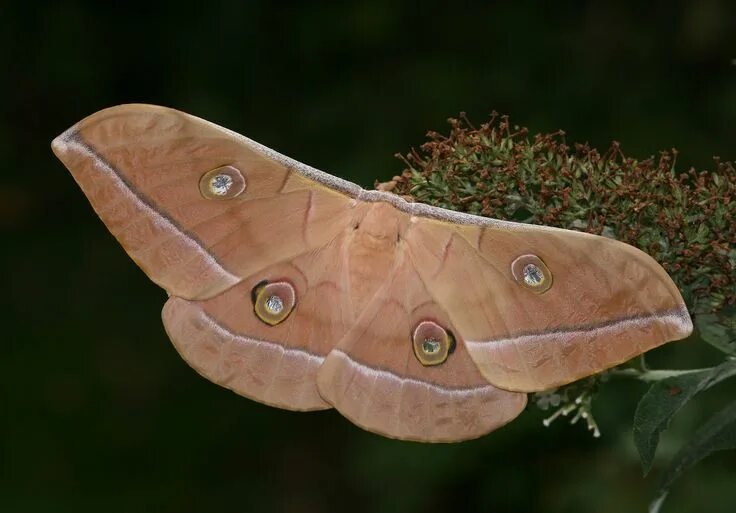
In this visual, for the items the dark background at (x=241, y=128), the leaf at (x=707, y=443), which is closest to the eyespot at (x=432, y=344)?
the leaf at (x=707, y=443)

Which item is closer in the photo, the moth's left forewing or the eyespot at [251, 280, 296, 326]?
the moth's left forewing

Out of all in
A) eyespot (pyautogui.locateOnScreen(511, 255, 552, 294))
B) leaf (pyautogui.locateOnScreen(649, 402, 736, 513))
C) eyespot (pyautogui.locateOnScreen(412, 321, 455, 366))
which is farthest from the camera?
leaf (pyautogui.locateOnScreen(649, 402, 736, 513))

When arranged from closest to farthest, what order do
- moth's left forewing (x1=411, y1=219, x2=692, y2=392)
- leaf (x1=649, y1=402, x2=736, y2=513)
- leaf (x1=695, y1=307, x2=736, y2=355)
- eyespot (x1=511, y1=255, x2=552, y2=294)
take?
1. moth's left forewing (x1=411, y1=219, x2=692, y2=392)
2. eyespot (x1=511, y1=255, x2=552, y2=294)
3. leaf (x1=649, y1=402, x2=736, y2=513)
4. leaf (x1=695, y1=307, x2=736, y2=355)

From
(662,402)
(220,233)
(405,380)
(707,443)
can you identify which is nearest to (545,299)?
(405,380)

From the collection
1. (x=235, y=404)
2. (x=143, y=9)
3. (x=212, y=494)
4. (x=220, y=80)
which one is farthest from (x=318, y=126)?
(x=212, y=494)

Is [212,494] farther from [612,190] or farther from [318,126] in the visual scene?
[612,190]

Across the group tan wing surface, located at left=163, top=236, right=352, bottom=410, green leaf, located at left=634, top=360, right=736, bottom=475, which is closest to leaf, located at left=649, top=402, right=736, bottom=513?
green leaf, located at left=634, top=360, right=736, bottom=475

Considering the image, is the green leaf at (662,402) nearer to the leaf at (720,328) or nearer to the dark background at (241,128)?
the leaf at (720,328)

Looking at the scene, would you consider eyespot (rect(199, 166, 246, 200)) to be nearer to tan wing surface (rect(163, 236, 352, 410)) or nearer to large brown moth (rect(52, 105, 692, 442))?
large brown moth (rect(52, 105, 692, 442))
